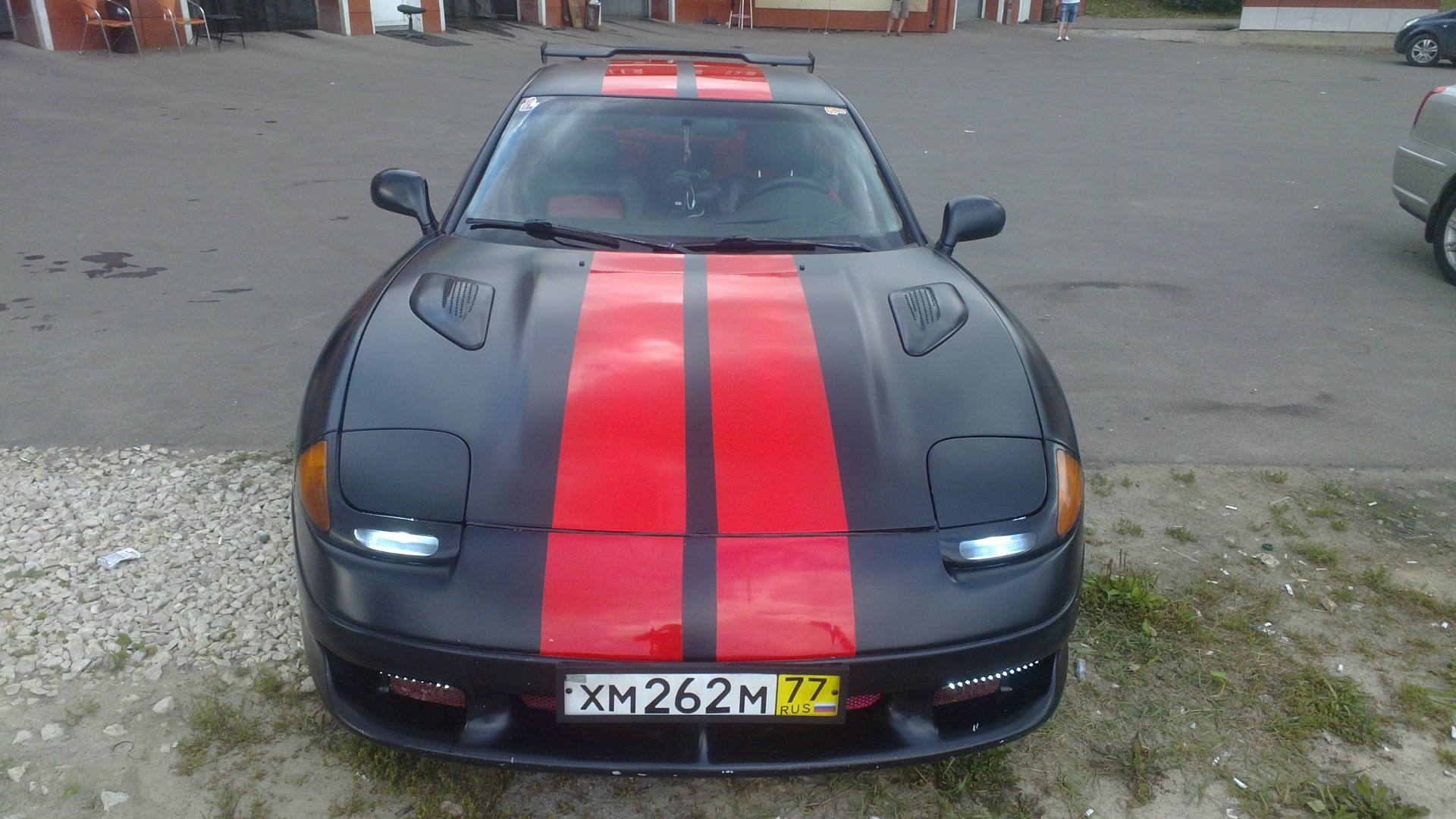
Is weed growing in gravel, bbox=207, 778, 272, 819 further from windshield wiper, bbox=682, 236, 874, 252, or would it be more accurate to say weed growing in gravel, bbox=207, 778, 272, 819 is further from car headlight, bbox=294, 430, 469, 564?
windshield wiper, bbox=682, 236, 874, 252

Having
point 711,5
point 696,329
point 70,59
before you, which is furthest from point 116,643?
point 711,5

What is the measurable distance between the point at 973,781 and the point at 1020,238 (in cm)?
575

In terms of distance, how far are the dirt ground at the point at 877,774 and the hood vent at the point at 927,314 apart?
98 centimetres

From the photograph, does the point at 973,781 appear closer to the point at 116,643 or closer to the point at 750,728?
the point at 750,728

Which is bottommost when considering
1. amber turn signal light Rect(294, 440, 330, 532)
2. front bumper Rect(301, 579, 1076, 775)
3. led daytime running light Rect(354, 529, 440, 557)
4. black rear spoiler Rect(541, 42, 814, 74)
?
front bumper Rect(301, 579, 1076, 775)

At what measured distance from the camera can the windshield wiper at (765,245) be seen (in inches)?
126

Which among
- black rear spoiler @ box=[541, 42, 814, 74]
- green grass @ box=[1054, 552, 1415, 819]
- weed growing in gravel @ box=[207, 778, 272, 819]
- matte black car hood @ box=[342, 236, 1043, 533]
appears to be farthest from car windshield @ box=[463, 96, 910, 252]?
weed growing in gravel @ box=[207, 778, 272, 819]

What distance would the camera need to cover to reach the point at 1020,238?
7.61m

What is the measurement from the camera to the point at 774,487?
7.37 ft

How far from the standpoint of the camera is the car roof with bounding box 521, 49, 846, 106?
12.4ft

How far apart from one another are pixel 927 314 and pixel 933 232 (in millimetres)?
4682

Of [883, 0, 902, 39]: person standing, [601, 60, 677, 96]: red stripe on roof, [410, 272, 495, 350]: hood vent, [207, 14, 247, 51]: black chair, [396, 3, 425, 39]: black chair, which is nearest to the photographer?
[410, 272, 495, 350]: hood vent

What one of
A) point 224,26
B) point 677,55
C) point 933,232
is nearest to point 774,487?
point 677,55

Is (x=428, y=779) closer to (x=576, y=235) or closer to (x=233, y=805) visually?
(x=233, y=805)
